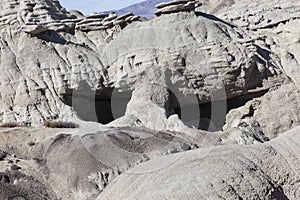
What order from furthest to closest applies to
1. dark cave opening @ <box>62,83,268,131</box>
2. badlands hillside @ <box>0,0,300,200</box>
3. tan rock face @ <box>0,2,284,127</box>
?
dark cave opening @ <box>62,83,268,131</box>, tan rock face @ <box>0,2,284,127</box>, badlands hillside @ <box>0,0,300,200</box>

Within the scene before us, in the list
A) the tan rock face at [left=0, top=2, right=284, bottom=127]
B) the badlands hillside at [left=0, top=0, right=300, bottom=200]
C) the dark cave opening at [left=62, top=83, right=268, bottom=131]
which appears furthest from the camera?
the dark cave opening at [left=62, top=83, right=268, bottom=131]

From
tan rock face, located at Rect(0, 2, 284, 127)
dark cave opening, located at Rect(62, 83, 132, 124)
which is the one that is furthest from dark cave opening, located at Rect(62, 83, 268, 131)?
tan rock face, located at Rect(0, 2, 284, 127)

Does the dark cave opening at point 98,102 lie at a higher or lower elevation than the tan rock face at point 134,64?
lower

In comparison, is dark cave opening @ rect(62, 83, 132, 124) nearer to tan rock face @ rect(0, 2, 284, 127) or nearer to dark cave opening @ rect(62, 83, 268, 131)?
dark cave opening @ rect(62, 83, 268, 131)

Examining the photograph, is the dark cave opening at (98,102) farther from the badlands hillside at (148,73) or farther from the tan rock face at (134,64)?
the tan rock face at (134,64)

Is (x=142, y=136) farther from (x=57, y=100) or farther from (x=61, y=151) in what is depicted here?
(x=57, y=100)

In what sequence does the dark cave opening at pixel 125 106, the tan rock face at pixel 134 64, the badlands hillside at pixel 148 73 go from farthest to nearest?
the dark cave opening at pixel 125 106, the tan rock face at pixel 134 64, the badlands hillside at pixel 148 73

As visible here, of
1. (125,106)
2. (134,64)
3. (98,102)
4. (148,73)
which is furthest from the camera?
(98,102)

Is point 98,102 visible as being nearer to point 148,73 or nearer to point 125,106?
point 125,106

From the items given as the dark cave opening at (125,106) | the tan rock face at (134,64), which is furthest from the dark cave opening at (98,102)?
the tan rock face at (134,64)

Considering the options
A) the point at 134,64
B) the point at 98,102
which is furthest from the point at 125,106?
the point at 134,64

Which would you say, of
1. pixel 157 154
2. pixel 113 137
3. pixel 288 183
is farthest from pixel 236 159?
pixel 113 137

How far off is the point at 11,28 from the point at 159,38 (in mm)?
4980

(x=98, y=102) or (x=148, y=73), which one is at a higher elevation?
(x=148, y=73)
